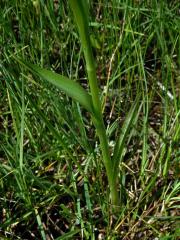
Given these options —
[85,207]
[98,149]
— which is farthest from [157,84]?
[85,207]

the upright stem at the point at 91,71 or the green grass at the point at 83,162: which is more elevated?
the upright stem at the point at 91,71

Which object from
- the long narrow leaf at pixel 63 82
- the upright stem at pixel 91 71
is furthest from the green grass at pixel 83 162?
the long narrow leaf at pixel 63 82

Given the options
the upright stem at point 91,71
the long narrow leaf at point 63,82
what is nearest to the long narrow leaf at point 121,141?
the upright stem at point 91,71

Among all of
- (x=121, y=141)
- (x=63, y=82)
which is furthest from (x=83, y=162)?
(x=63, y=82)

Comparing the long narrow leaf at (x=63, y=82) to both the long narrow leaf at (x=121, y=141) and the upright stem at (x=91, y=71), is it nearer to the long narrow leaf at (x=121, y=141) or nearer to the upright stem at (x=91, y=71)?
the upright stem at (x=91, y=71)

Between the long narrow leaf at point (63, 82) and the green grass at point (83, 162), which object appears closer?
the long narrow leaf at point (63, 82)

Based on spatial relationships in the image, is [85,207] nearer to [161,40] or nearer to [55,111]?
[55,111]

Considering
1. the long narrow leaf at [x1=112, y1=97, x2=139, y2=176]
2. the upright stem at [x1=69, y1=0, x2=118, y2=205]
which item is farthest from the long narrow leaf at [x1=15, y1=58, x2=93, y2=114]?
the long narrow leaf at [x1=112, y1=97, x2=139, y2=176]

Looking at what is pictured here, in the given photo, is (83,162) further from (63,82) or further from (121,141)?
(63,82)

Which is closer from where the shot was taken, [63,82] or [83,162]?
[63,82]

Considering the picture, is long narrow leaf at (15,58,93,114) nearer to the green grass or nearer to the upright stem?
the upright stem

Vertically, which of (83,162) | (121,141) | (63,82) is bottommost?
(83,162)

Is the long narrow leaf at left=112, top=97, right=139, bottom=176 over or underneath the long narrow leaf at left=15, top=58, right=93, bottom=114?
underneath
